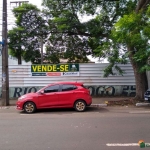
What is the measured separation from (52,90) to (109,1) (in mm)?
9635

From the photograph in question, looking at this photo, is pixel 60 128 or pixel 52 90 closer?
pixel 60 128

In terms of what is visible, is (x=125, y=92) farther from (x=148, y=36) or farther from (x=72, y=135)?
(x=72, y=135)

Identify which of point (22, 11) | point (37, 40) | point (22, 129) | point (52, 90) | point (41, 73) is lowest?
point (22, 129)

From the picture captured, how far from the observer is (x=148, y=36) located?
1158cm

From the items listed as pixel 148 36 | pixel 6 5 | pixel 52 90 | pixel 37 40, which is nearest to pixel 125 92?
pixel 148 36

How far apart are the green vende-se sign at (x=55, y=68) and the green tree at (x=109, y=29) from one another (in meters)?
2.04

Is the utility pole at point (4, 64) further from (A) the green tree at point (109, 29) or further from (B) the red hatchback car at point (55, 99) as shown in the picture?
(A) the green tree at point (109, 29)

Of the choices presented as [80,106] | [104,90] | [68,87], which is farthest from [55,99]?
[104,90]

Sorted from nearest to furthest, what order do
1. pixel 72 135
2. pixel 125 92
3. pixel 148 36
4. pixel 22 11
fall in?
1. pixel 72 135
2. pixel 148 36
3. pixel 125 92
4. pixel 22 11

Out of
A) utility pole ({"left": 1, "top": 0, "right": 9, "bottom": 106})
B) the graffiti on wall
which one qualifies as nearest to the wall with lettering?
the graffiti on wall

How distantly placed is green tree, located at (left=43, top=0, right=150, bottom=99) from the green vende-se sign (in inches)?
80.3

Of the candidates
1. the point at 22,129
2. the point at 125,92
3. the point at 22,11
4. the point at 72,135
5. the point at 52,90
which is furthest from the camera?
the point at 22,11

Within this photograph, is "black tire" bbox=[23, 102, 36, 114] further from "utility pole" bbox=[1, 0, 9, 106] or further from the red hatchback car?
"utility pole" bbox=[1, 0, 9, 106]

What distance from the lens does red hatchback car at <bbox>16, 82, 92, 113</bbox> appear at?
10633mm
